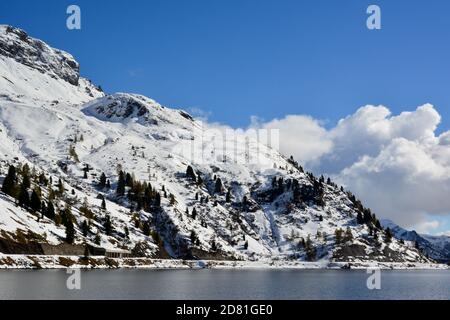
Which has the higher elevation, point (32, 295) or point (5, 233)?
point (5, 233)

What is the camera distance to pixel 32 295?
313 feet

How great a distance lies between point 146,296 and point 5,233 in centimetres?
10226

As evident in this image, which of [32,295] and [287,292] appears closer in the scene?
[32,295]

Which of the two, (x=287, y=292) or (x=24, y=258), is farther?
(x=24, y=258)

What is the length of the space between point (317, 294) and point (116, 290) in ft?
136

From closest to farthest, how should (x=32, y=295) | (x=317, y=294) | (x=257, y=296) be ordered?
(x=32, y=295) → (x=257, y=296) → (x=317, y=294)
